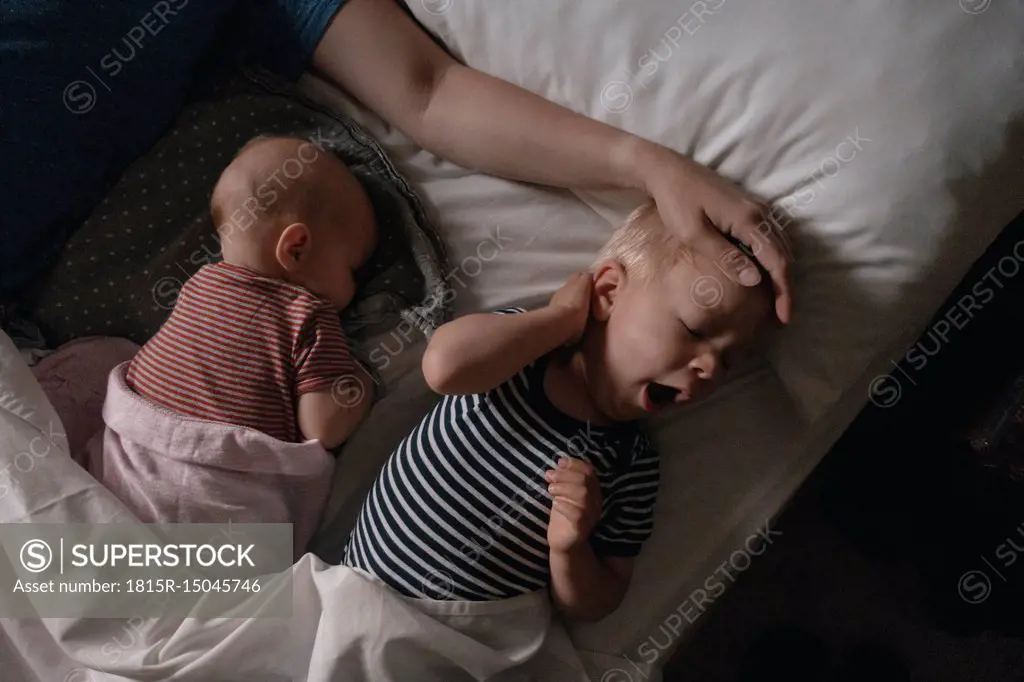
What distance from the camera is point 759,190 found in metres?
0.83

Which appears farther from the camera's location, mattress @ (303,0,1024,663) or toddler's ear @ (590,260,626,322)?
toddler's ear @ (590,260,626,322)

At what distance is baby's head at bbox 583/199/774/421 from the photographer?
30.4 inches

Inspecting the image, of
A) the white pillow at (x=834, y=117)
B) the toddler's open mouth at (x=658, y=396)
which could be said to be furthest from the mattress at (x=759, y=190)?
the toddler's open mouth at (x=658, y=396)

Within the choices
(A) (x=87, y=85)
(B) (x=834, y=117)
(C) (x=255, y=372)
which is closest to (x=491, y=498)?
(C) (x=255, y=372)

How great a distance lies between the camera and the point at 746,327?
785mm

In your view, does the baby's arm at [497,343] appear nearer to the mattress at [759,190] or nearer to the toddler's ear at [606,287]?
the toddler's ear at [606,287]

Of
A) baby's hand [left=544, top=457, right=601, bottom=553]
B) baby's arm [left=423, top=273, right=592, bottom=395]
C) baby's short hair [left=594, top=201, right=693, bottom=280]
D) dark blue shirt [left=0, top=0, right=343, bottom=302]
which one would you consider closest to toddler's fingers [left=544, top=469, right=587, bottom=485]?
baby's hand [left=544, top=457, right=601, bottom=553]

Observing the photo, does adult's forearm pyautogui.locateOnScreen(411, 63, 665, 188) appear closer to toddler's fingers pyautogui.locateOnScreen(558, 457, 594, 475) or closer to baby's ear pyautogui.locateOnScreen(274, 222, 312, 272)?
baby's ear pyautogui.locateOnScreen(274, 222, 312, 272)

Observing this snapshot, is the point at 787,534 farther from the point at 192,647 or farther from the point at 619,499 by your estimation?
the point at 192,647

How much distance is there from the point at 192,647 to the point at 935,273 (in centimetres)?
84

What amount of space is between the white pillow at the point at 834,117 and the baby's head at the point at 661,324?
92 mm

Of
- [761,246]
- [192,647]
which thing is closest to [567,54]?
[761,246]

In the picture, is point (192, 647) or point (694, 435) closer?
point (192, 647)

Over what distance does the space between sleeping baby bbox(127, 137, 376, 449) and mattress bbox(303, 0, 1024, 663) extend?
0.09 meters
